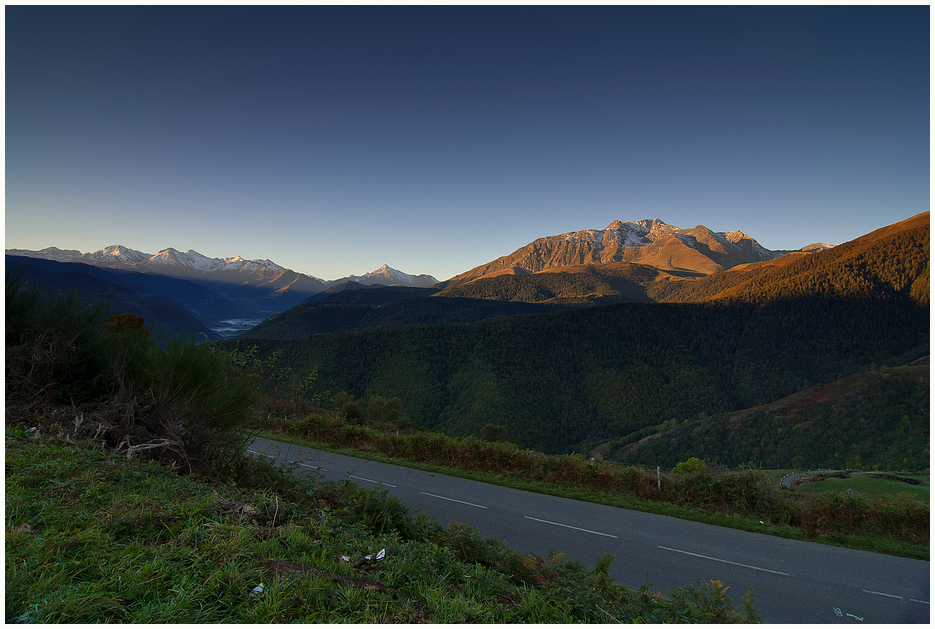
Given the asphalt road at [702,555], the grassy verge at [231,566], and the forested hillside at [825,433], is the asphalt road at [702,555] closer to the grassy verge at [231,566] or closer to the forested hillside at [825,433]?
the grassy verge at [231,566]

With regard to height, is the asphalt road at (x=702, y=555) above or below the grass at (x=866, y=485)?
above

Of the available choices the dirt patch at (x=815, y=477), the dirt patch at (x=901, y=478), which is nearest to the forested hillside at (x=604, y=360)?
the dirt patch at (x=815, y=477)

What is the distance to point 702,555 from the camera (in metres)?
7.85

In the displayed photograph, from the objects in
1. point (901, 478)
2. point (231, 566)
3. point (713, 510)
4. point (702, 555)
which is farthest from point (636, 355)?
point (231, 566)

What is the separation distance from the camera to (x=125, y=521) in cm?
364

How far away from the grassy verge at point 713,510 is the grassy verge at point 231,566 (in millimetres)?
6590

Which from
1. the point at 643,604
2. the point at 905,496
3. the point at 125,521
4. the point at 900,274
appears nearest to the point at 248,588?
the point at 125,521

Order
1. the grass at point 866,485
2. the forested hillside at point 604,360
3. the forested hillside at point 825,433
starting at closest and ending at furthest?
1. the grass at point 866,485
2. the forested hillside at point 825,433
3. the forested hillside at point 604,360

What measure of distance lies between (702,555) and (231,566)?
845 cm

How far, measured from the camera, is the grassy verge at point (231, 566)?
264cm

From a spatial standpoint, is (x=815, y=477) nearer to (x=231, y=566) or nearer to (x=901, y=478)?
(x=901, y=478)

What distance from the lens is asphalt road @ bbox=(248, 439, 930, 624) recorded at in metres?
6.23

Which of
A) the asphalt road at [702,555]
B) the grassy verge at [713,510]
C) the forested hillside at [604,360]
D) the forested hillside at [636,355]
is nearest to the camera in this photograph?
the asphalt road at [702,555]

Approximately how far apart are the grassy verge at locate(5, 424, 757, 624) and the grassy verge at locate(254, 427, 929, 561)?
6.59 meters
